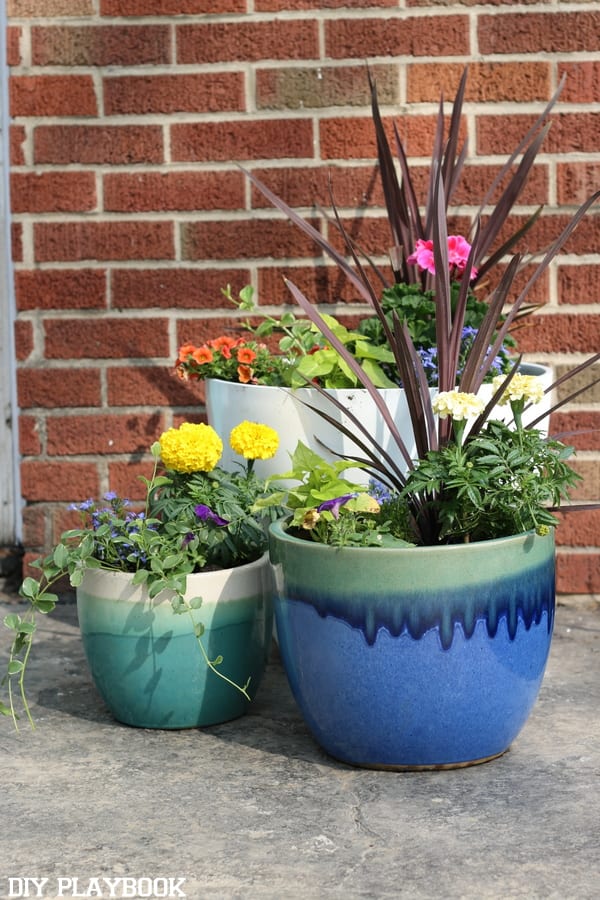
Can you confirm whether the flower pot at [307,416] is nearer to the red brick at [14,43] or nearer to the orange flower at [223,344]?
the orange flower at [223,344]

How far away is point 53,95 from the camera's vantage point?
2.79 m

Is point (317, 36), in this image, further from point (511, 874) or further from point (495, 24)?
point (511, 874)

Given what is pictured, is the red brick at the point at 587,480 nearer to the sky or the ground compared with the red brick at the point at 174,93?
nearer to the ground

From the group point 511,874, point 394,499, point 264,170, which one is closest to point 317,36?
point 264,170

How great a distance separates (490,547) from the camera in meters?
1.84

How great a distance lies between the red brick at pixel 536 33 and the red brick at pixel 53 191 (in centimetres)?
99

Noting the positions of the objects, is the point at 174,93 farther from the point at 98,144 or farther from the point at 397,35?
the point at 397,35

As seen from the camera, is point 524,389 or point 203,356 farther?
point 203,356

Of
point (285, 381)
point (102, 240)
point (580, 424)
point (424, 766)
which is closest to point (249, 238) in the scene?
point (102, 240)

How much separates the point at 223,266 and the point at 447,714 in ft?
4.43

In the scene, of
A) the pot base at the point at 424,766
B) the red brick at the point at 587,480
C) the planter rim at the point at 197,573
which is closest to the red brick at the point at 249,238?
the red brick at the point at 587,480

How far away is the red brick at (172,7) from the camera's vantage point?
108 inches

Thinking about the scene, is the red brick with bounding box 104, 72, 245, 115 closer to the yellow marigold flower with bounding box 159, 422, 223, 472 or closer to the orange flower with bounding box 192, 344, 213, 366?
the orange flower with bounding box 192, 344, 213, 366

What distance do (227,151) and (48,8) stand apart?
1.77 ft
